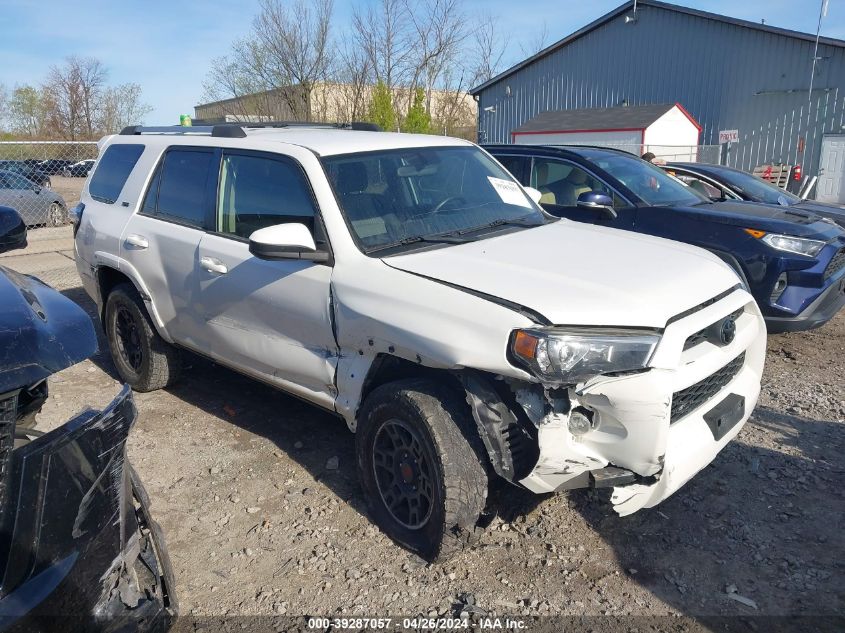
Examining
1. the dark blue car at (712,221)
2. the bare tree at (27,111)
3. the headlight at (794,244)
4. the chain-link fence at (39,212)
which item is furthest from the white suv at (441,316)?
the bare tree at (27,111)

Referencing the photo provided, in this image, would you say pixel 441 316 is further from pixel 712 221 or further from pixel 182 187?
pixel 712 221

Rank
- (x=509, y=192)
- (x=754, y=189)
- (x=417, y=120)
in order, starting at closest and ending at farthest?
(x=509, y=192) → (x=754, y=189) → (x=417, y=120)

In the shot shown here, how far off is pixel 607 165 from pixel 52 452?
5754 mm

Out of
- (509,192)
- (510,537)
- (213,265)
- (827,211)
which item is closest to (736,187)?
(827,211)

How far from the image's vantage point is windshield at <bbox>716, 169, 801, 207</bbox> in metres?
8.87

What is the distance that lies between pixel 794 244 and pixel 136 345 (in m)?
5.20

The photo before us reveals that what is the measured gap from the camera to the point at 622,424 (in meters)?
2.65

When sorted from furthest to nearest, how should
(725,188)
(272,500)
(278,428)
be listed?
(725,188) < (278,428) < (272,500)

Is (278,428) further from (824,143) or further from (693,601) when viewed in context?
(824,143)

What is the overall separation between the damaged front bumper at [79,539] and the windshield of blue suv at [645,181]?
521cm

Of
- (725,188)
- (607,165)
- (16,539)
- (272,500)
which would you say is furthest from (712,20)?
(16,539)

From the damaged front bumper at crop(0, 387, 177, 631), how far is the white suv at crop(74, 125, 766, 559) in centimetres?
124

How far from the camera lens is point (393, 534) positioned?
130 inches

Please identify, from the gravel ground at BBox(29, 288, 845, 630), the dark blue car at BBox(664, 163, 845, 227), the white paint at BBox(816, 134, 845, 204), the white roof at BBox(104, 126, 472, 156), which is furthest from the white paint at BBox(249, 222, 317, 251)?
the white paint at BBox(816, 134, 845, 204)
